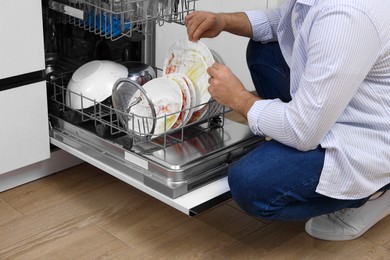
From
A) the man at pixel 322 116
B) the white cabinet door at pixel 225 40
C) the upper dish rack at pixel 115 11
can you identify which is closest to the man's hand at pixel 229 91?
the man at pixel 322 116

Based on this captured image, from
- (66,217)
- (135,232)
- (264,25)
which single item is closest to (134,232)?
(135,232)

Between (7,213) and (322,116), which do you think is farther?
(7,213)

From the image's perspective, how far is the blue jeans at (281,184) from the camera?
1.48 m

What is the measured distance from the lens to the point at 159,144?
1.64 meters

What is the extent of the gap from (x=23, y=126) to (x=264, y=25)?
28.3 inches

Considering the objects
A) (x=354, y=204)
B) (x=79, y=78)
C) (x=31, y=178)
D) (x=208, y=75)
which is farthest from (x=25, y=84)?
(x=354, y=204)

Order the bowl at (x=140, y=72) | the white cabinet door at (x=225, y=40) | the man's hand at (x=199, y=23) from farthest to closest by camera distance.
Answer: the white cabinet door at (x=225, y=40) → the bowl at (x=140, y=72) → the man's hand at (x=199, y=23)

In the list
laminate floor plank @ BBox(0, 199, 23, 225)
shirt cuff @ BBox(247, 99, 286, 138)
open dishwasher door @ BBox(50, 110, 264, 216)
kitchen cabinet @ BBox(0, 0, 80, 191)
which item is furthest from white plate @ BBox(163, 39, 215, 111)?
laminate floor plank @ BBox(0, 199, 23, 225)

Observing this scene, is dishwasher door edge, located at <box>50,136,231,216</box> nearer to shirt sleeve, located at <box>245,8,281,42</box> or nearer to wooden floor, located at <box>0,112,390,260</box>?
wooden floor, located at <box>0,112,390,260</box>

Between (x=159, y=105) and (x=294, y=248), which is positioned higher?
(x=159, y=105)

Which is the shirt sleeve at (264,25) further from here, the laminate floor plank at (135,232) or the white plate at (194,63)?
the laminate floor plank at (135,232)

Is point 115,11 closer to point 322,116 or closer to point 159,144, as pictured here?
point 159,144

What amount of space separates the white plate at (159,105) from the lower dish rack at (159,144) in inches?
1.2

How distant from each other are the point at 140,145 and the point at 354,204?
546mm
